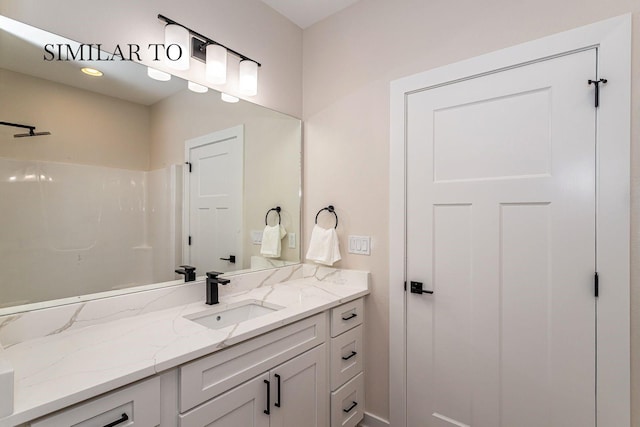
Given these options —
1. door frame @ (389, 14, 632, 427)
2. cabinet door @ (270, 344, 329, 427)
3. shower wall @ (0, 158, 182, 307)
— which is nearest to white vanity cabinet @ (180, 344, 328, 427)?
cabinet door @ (270, 344, 329, 427)

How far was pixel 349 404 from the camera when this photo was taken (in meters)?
1.73

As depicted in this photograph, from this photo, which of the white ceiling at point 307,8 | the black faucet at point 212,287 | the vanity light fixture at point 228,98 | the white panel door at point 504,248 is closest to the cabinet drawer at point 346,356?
the white panel door at point 504,248

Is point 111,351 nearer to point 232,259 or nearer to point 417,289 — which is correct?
point 232,259

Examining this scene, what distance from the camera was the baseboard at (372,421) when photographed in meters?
1.80

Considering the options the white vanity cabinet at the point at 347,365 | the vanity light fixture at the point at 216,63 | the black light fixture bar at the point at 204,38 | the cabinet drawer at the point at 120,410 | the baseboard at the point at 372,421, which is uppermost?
the black light fixture bar at the point at 204,38

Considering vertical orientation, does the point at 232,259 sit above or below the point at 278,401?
above

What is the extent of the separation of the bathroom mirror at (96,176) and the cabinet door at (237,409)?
631 mm

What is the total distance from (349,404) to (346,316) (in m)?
0.49

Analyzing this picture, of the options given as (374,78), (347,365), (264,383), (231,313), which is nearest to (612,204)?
(374,78)

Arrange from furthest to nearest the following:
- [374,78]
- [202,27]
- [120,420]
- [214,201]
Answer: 1. [374,78]
2. [214,201]
3. [202,27]
4. [120,420]

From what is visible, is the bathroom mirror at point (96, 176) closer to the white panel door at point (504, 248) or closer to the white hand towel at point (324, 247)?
the white hand towel at point (324, 247)

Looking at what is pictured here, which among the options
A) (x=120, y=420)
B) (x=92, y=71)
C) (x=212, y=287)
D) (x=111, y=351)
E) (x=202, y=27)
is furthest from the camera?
(x=202, y=27)

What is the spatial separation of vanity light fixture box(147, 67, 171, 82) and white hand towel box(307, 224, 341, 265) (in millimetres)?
1175

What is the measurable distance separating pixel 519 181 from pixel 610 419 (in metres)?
0.99
